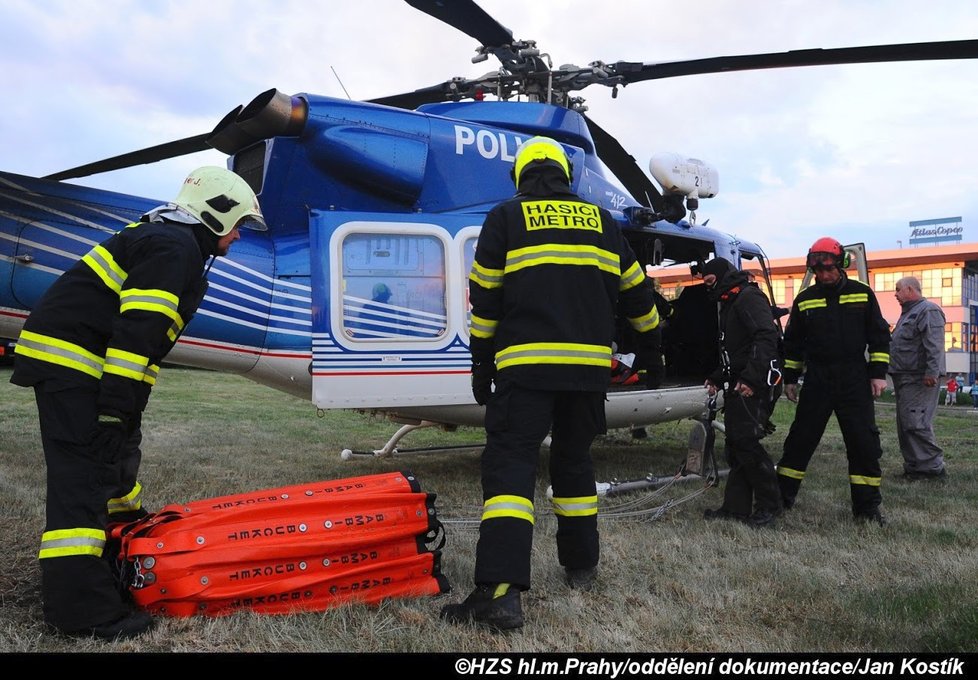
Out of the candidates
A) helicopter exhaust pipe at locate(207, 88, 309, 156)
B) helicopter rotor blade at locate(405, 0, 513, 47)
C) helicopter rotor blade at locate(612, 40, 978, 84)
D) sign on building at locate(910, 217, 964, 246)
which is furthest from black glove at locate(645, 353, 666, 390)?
sign on building at locate(910, 217, 964, 246)

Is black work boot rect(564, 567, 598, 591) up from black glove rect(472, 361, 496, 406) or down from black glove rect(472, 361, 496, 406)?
down

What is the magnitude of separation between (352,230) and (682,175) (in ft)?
10.0

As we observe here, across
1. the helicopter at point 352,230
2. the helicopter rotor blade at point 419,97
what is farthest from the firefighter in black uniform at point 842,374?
the helicopter rotor blade at point 419,97

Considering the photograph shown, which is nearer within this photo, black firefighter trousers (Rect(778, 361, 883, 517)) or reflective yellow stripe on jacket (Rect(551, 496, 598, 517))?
reflective yellow stripe on jacket (Rect(551, 496, 598, 517))

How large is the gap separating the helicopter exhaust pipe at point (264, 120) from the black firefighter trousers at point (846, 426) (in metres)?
3.76

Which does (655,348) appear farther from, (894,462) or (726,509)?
(894,462)

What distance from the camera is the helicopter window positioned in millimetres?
4770

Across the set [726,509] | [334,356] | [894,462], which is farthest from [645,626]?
[894,462]

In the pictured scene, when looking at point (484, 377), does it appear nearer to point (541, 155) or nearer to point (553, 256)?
point (553, 256)

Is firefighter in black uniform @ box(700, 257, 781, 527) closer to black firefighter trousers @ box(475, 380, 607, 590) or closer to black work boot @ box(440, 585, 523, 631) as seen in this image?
black firefighter trousers @ box(475, 380, 607, 590)

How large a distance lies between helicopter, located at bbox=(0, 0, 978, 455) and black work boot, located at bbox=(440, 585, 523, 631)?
7.19 feet

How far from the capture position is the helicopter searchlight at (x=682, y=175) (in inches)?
247

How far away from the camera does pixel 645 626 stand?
8.87 ft

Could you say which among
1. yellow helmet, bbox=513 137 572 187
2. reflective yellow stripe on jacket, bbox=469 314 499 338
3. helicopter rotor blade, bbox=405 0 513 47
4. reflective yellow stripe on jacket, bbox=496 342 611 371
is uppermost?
helicopter rotor blade, bbox=405 0 513 47
